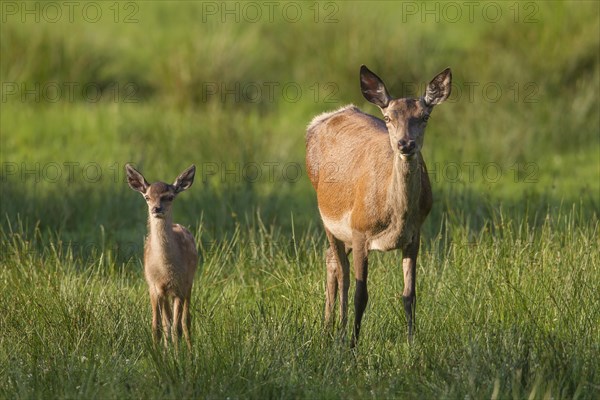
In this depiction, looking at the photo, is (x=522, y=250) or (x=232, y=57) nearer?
(x=522, y=250)

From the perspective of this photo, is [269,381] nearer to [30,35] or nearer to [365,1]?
[30,35]

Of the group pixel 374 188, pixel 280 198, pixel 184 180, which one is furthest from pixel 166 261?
pixel 280 198

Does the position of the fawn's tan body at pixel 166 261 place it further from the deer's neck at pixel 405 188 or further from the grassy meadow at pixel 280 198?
the deer's neck at pixel 405 188

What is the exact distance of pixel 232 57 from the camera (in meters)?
17.7

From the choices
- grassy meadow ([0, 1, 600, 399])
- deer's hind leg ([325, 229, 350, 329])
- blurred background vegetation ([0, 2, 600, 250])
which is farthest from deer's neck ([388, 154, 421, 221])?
blurred background vegetation ([0, 2, 600, 250])

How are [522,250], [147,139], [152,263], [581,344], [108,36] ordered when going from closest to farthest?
[581,344]
[152,263]
[522,250]
[147,139]
[108,36]

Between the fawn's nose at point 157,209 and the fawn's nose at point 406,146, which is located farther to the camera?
the fawn's nose at point 157,209

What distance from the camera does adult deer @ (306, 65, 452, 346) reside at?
778 centimetres

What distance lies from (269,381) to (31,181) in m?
7.51

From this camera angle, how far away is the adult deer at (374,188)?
7777 millimetres

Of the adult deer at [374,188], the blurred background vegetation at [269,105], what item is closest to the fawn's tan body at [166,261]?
the adult deer at [374,188]

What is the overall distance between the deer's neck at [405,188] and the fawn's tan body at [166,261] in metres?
1.32

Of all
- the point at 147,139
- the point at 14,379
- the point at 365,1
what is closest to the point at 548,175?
the point at 147,139

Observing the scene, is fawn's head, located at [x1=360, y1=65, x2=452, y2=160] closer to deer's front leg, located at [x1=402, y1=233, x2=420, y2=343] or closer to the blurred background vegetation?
deer's front leg, located at [x1=402, y1=233, x2=420, y2=343]
